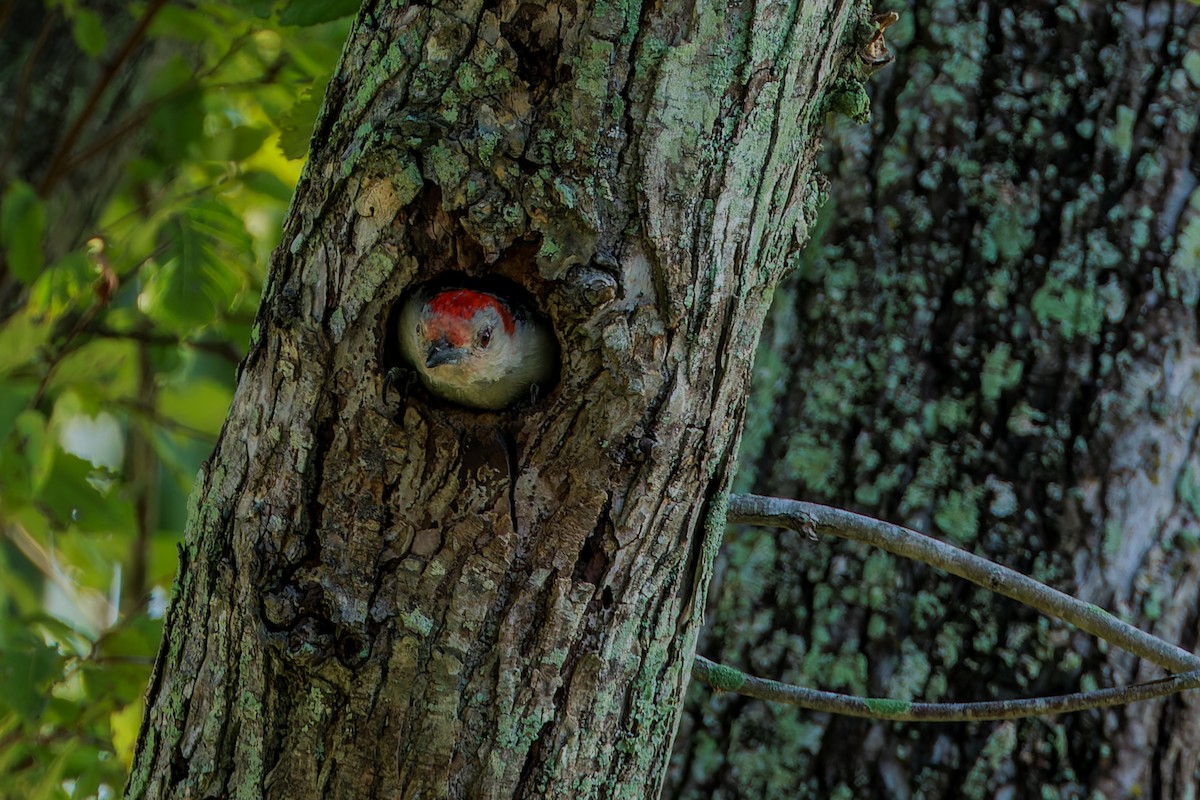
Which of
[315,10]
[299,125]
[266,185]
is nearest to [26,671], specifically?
[266,185]

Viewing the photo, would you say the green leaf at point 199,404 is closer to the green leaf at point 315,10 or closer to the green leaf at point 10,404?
the green leaf at point 10,404

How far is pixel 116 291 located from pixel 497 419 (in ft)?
5.58

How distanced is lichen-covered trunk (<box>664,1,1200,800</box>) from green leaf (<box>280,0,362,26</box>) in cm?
133

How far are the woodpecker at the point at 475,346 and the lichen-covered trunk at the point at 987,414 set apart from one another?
41.7 inches

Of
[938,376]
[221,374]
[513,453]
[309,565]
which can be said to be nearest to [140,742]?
[309,565]

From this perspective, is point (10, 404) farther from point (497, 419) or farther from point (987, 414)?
point (987, 414)

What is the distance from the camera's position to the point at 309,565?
5.11 feet

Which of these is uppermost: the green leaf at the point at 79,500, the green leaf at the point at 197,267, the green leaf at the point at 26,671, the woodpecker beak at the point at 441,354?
the green leaf at the point at 197,267

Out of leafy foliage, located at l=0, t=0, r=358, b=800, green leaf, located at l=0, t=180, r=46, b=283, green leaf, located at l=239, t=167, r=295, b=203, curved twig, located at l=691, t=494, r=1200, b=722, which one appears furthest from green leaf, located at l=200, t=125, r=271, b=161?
curved twig, located at l=691, t=494, r=1200, b=722

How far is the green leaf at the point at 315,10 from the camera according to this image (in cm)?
201

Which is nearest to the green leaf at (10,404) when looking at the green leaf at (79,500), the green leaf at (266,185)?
the green leaf at (79,500)

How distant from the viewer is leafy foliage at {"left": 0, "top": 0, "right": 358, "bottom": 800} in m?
2.49

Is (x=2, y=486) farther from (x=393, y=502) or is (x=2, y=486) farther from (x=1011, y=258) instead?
(x=1011, y=258)

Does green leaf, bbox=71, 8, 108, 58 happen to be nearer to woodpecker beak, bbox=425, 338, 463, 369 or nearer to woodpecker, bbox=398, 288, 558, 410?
woodpecker, bbox=398, 288, 558, 410
